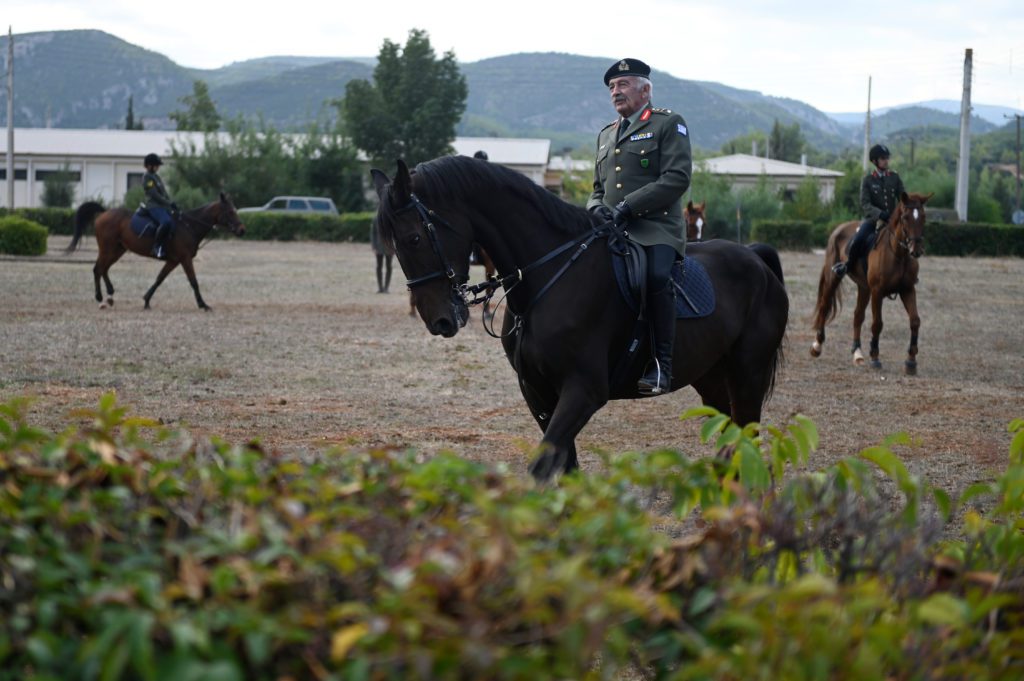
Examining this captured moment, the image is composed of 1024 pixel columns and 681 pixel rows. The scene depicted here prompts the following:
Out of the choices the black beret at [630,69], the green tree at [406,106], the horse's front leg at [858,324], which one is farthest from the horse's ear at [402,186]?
the green tree at [406,106]

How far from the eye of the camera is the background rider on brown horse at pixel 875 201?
15.9 meters

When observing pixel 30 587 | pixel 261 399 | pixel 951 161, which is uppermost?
A: pixel 951 161

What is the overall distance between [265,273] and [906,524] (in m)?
29.4

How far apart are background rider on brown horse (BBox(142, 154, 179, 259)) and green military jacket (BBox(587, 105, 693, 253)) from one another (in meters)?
15.6

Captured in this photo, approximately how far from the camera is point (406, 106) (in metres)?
81.7

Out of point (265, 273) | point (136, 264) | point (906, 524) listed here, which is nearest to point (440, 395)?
point (906, 524)

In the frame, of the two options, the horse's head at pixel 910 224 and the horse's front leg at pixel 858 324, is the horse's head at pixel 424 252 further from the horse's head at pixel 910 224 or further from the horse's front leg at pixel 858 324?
the horse's front leg at pixel 858 324

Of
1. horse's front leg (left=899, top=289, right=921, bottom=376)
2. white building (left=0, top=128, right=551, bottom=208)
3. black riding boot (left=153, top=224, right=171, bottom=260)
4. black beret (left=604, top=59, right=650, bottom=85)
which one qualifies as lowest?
horse's front leg (left=899, top=289, right=921, bottom=376)

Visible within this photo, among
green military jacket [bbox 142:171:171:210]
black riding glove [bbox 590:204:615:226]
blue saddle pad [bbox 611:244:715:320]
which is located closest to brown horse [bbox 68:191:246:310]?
green military jacket [bbox 142:171:171:210]

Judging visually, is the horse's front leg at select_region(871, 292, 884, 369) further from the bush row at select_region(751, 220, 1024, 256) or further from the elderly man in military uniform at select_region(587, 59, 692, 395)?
the bush row at select_region(751, 220, 1024, 256)

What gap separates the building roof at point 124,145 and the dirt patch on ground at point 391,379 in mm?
56750

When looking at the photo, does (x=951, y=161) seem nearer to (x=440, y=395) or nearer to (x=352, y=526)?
(x=440, y=395)

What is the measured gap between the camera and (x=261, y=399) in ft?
37.9

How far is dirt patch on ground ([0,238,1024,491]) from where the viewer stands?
391 inches
